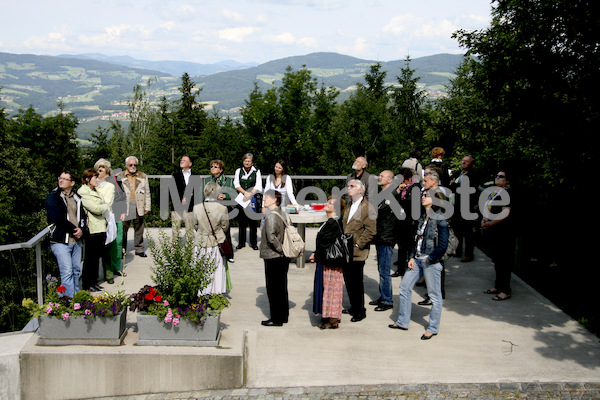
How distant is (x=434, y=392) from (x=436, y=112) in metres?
22.0

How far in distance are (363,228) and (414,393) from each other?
230 centimetres

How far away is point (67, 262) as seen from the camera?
7383mm

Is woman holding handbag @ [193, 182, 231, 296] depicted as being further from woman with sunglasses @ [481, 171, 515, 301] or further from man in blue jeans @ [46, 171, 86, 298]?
woman with sunglasses @ [481, 171, 515, 301]

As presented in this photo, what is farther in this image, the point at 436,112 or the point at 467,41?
the point at 436,112

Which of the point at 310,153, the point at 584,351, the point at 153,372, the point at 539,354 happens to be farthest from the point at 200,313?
the point at 310,153

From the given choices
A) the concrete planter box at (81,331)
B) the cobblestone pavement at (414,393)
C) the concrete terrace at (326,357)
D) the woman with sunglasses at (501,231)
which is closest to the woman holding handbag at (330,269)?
the concrete terrace at (326,357)

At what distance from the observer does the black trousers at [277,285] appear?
7012mm

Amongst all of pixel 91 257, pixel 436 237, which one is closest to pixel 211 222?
pixel 91 257

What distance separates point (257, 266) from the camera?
10039mm

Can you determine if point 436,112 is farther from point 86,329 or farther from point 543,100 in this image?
point 86,329

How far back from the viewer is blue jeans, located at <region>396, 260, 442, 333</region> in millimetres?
6746

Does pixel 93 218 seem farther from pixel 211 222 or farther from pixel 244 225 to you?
pixel 244 225

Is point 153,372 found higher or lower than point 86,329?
lower

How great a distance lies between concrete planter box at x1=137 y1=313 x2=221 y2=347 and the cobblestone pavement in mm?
528
